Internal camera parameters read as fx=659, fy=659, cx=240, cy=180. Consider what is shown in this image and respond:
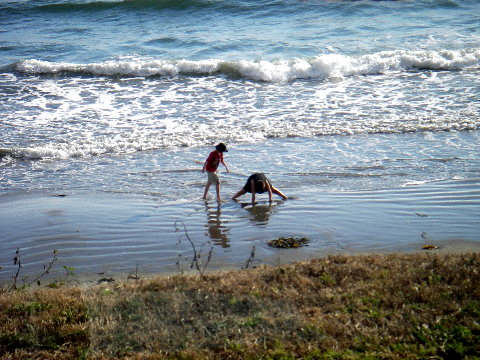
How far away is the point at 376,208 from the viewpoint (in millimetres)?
10359

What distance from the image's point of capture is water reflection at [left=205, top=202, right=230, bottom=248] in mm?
9234

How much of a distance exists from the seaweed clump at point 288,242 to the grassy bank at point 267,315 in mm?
1418

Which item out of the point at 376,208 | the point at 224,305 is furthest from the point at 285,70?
the point at 224,305

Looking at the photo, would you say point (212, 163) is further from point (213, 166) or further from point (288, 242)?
point (288, 242)

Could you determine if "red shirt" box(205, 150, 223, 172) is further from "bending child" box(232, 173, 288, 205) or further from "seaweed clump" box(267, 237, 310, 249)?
"seaweed clump" box(267, 237, 310, 249)

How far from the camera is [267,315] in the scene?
20.1ft

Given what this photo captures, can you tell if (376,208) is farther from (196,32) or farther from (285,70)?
(196,32)

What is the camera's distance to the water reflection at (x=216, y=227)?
364 inches

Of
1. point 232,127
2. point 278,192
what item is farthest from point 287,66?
point 278,192

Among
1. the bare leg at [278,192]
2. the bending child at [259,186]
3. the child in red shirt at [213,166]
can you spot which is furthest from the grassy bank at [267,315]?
the child in red shirt at [213,166]

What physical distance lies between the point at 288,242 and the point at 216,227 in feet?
5.03

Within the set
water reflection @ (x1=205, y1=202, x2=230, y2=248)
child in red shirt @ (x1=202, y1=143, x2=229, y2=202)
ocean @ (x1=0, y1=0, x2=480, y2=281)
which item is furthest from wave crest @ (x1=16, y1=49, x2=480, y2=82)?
water reflection @ (x1=205, y1=202, x2=230, y2=248)

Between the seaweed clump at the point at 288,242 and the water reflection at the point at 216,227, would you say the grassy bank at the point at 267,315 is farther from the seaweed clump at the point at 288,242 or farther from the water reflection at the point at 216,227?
the water reflection at the point at 216,227

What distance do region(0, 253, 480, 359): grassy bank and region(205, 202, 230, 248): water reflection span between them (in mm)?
1908
